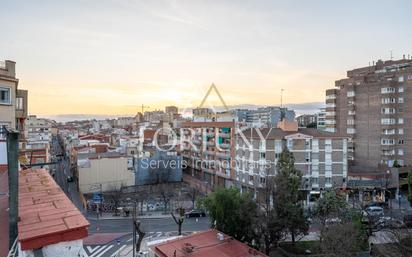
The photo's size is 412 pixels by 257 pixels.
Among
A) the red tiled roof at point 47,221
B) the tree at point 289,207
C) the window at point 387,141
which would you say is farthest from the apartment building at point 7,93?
the window at point 387,141

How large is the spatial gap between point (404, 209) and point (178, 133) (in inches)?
1399

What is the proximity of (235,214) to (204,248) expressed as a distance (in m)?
5.41

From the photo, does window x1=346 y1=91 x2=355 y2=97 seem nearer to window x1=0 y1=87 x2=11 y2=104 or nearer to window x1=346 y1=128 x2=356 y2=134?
window x1=346 y1=128 x2=356 y2=134

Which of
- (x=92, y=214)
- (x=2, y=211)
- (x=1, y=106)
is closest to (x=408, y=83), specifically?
(x=92, y=214)

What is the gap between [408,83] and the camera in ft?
136

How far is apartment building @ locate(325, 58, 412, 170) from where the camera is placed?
41.9 metres

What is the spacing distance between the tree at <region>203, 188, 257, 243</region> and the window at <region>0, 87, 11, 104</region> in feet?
42.7

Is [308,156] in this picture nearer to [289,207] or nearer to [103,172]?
[289,207]

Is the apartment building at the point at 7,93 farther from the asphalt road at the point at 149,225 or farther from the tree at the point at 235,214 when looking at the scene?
the asphalt road at the point at 149,225

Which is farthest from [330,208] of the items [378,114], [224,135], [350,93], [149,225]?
[350,93]

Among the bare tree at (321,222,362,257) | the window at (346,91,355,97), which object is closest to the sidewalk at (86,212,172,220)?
the bare tree at (321,222,362,257)

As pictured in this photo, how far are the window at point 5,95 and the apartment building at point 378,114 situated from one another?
40.9m

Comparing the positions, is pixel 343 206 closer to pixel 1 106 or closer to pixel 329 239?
pixel 329 239

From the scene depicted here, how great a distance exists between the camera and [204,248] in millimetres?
15188
